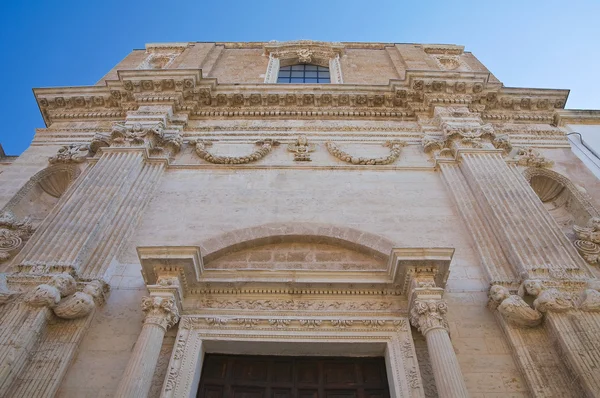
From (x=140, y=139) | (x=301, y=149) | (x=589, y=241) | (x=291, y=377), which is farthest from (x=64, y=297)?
(x=589, y=241)

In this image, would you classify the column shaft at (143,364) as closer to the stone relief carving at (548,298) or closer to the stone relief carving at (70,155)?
the stone relief carving at (548,298)

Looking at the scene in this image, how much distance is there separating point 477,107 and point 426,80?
54.7 inches

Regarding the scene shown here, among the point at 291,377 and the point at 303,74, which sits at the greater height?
the point at 303,74

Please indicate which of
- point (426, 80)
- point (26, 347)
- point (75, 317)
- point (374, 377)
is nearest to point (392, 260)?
point (374, 377)

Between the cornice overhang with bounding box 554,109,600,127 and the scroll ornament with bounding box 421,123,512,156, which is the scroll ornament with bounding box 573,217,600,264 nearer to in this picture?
the scroll ornament with bounding box 421,123,512,156

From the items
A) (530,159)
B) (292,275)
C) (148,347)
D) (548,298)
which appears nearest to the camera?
(148,347)

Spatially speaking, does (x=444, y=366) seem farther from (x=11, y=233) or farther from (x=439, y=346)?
(x=11, y=233)

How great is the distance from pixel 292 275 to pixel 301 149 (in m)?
3.87

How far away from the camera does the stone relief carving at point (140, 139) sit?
9.27 m

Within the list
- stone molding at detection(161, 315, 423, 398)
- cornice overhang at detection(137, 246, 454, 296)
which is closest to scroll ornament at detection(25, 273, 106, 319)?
cornice overhang at detection(137, 246, 454, 296)

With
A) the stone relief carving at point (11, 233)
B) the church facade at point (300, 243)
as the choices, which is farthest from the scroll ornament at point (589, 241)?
the stone relief carving at point (11, 233)

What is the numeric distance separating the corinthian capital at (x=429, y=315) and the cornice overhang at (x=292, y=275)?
457mm

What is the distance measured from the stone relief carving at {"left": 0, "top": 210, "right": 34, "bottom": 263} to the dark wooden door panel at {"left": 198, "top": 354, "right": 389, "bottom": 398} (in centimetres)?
368

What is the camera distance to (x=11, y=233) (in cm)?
746
